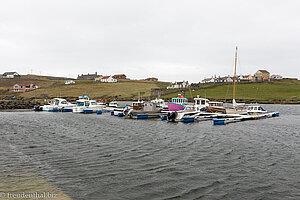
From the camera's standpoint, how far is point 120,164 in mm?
17328

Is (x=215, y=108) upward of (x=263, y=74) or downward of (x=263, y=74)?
downward

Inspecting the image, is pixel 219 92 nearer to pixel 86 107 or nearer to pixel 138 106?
pixel 138 106

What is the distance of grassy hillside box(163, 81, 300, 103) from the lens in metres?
101

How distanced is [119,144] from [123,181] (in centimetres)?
1048

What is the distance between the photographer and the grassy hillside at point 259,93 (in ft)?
332

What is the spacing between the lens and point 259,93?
114 metres

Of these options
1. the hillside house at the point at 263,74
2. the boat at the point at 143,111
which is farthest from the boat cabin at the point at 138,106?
the hillside house at the point at 263,74

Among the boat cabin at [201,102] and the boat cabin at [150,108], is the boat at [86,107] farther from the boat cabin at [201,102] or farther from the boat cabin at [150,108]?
the boat cabin at [201,102]

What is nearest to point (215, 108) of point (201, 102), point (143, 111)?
point (201, 102)

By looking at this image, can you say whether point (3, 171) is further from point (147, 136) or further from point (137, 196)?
point (147, 136)

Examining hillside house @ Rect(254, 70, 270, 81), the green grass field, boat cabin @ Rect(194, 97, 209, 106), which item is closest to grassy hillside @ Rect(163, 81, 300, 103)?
the green grass field

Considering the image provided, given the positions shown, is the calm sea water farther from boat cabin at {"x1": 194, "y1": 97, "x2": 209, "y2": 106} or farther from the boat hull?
boat cabin at {"x1": 194, "y1": 97, "x2": 209, "y2": 106}

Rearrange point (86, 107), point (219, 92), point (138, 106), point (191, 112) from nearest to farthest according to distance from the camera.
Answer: point (191, 112), point (138, 106), point (86, 107), point (219, 92)

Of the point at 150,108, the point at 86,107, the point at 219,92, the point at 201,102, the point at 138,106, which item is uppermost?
the point at 219,92
